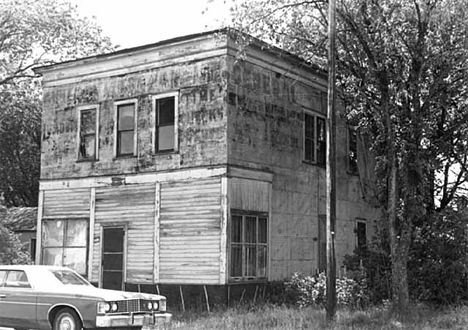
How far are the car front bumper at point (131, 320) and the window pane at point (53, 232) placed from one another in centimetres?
998

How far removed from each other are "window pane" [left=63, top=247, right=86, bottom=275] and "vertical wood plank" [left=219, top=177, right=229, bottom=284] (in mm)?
5474

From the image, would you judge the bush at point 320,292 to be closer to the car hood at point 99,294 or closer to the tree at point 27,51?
the car hood at point 99,294

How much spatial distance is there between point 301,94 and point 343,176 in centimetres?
391

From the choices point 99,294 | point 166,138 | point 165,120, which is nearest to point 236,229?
point 166,138

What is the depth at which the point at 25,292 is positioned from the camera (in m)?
13.7

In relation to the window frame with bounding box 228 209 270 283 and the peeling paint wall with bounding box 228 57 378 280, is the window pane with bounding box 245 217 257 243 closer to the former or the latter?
the window frame with bounding box 228 209 270 283

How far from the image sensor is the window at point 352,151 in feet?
83.1

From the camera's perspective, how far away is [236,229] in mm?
19500

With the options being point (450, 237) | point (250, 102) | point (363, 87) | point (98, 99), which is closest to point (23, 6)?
point (98, 99)

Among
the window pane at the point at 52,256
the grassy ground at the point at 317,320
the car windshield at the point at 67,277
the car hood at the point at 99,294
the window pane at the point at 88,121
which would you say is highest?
the window pane at the point at 88,121

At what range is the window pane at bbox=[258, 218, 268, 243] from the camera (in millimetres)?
20453

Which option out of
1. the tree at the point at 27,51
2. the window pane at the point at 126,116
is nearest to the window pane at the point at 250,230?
the window pane at the point at 126,116

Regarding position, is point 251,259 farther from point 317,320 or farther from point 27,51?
point 27,51

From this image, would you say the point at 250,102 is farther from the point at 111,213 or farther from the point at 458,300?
the point at 458,300
